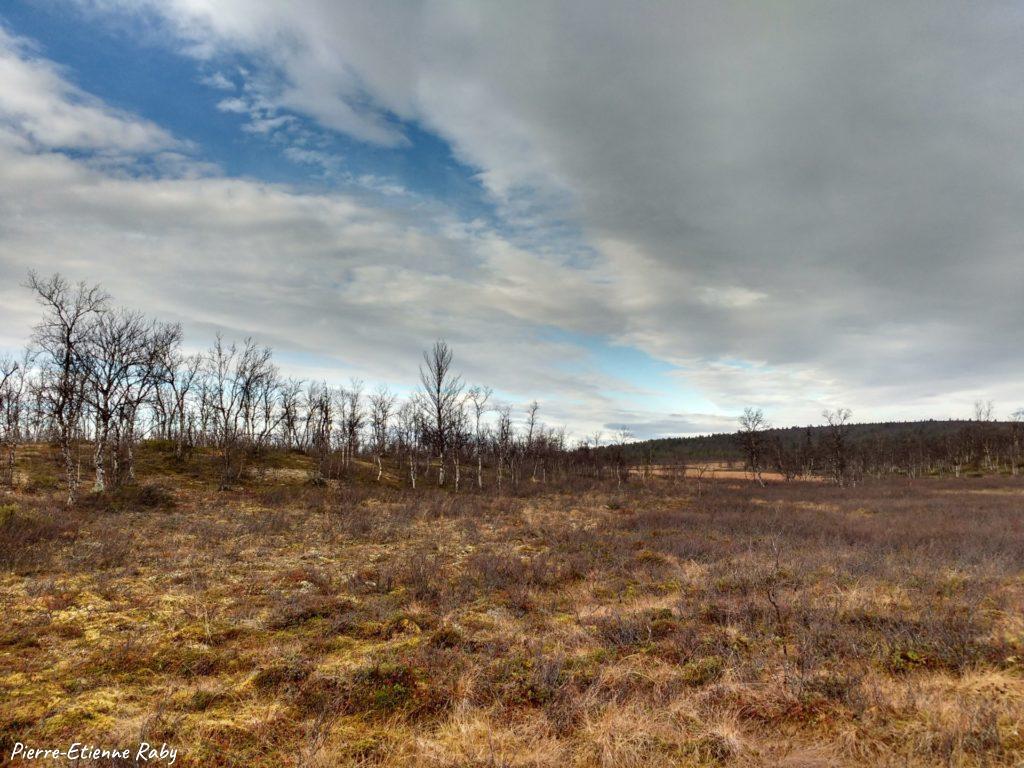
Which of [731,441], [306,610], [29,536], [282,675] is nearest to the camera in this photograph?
[282,675]

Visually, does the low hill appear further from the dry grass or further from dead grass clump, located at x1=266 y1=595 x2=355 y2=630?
dead grass clump, located at x1=266 y1=595 x2=355 y2=630

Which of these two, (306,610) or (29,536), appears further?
(29,536)

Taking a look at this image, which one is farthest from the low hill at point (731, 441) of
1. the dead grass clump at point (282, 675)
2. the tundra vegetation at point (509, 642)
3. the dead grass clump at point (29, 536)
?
the dead grass clump at point (282, 675)

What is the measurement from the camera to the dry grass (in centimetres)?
479

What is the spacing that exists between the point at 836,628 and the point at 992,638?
2037 millimetres

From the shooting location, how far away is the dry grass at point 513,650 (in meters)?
4.79

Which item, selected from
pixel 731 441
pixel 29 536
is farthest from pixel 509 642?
pixel 731 441

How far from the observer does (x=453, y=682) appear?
616 centimetres

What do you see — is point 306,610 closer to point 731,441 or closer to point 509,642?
point 509,642

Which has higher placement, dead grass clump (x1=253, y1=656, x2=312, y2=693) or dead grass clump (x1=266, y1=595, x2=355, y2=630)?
dead grass clump (x1=253, y1=656, x2=312, y2=693)

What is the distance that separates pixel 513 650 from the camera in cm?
728

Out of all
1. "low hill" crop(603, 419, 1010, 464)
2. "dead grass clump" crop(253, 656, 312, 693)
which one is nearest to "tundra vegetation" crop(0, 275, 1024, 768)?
"dead grass clump" crop(253, 656, 312, 693)

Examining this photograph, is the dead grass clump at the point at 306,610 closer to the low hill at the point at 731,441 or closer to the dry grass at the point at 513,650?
the dry grass at the point at 513,650

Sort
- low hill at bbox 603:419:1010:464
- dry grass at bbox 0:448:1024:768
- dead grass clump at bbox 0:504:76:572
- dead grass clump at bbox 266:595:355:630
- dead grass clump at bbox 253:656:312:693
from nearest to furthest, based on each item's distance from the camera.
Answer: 1. dry grass at bbox 0:448:1024:768
2. dead grass clump at bbox 253:656:312:693
3. dead grass clump at bbox 266:595:355:630
4. dead grass clump at bbox 0:504:76:572
5. low hill at bbox 603:419:1010:464
